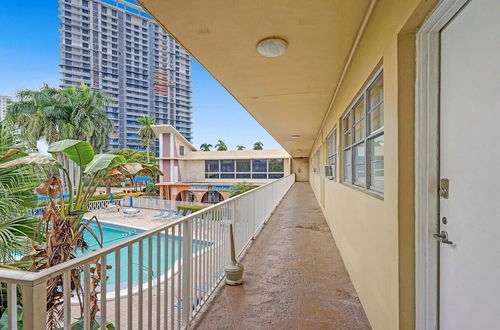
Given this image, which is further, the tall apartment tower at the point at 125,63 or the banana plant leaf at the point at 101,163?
the tall apartment tower at the point at 125,63

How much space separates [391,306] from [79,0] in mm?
71029

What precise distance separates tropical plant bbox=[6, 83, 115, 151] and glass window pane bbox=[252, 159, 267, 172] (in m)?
11.9

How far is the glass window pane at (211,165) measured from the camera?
2311 centimetres

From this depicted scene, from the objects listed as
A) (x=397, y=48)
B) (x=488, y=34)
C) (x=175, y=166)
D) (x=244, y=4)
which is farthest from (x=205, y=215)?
(x=175, y=166)

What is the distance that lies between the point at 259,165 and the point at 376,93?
19956 millimetres

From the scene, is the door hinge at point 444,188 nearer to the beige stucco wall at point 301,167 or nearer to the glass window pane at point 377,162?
the glass window pane at point 377,162

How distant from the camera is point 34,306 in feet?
2.93

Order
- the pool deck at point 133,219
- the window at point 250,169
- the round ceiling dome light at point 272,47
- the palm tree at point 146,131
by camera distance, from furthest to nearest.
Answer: the palm tree at point 146,131
the window at point 250,169
the pool deck at point 133,219
the round ceiling dome light at point 272,47

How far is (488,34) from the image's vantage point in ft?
3.31

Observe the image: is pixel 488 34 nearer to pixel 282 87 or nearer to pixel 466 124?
pixel 466 124

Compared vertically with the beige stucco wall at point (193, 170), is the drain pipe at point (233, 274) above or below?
below

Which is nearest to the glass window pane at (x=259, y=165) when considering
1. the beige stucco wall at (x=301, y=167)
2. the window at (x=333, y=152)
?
the beige stucco wall at (x=301, y=167)

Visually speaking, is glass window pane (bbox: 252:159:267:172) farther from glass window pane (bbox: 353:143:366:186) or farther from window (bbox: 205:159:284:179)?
glass window pane (bbox: 353:143:366:186)

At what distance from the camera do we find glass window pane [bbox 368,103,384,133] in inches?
84.1
